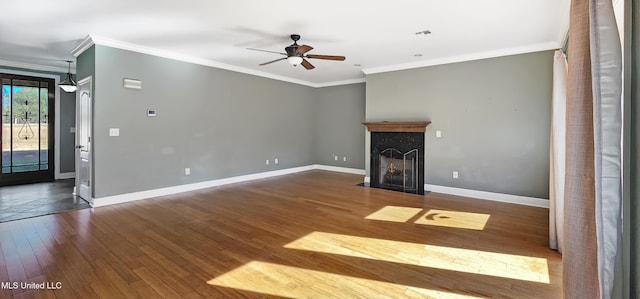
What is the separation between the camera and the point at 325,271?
2547mm

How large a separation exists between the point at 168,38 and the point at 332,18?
2588 mm

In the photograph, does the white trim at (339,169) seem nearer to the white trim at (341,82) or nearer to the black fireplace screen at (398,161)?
the black fireplace screen at (398,161)

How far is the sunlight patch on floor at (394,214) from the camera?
13.3 ft

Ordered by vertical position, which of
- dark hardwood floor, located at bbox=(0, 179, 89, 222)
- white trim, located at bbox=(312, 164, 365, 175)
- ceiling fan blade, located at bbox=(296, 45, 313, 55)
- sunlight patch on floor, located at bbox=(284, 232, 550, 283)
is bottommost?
sunlight patch on floor, located at bbox=(284, 232, 550, 283)

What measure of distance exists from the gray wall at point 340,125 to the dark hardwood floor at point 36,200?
18.3ft

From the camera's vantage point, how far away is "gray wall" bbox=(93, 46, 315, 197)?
4668 millimetres

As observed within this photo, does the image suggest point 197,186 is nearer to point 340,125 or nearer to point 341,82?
point 340,125

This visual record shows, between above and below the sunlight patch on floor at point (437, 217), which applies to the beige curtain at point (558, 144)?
above

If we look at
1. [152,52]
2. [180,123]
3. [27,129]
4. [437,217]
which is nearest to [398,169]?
[437,217]

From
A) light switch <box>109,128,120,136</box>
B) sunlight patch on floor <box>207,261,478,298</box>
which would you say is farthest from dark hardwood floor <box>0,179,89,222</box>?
sunlight patch on floor <box>207,261,478,298</box>

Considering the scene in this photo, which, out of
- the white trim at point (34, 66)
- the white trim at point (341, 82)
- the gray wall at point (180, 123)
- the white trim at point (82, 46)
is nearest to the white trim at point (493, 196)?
the white trim at point (341, 82)

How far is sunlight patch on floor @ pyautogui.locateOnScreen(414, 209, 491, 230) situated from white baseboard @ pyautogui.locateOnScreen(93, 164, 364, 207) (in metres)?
3.62

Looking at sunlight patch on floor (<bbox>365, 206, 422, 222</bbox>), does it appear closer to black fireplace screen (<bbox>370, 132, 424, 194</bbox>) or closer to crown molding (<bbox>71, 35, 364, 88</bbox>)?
black fireplace screen (<bbox>370, 132, 424, 194</bbox>)

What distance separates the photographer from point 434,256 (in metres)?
2.85
